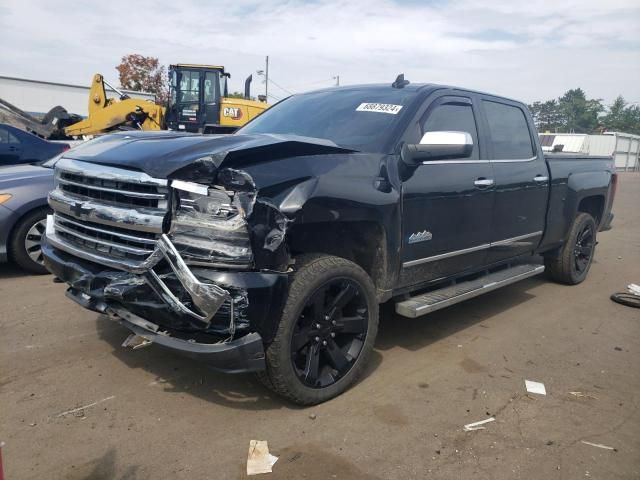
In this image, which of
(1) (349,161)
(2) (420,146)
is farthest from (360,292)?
(2) (420,146)

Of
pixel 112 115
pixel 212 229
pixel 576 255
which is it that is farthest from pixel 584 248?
pixel 112 115

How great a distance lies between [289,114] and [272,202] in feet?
6.53

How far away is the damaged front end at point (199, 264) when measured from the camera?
2.63m

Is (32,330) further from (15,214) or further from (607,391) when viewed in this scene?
(607,391)

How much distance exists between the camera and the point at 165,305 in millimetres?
2711

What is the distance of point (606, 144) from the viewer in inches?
1492

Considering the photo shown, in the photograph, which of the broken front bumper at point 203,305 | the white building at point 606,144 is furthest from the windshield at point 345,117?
the white building at point 606,144

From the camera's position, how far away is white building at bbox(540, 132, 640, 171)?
33.2 meters

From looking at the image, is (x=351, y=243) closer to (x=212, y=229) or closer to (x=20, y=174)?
(x=212, y=229)

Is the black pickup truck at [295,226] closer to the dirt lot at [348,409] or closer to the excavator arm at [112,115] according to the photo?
the dirt lot at [348,409]

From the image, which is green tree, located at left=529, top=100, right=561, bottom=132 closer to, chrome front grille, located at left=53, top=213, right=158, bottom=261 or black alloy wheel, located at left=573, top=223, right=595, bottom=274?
black alloy wheel, located at left=573, top=223, right=595, bottom=274

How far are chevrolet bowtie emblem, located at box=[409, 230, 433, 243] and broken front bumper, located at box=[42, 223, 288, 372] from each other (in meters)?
1.21

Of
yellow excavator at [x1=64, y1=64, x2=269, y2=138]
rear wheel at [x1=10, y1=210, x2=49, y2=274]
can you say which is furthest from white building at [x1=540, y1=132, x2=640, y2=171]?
rear wheel at [x1=10, y1=210, x2=49, y2=274]

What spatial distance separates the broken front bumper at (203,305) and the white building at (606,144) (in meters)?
29.7
